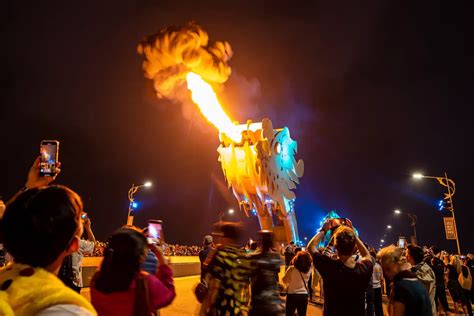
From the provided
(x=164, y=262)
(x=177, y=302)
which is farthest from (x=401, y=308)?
(x=177, y=302)

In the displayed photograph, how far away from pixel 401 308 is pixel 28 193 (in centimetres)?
367

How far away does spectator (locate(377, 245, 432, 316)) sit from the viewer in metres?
3.63

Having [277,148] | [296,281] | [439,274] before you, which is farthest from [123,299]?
[277,148]

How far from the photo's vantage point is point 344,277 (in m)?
4.00

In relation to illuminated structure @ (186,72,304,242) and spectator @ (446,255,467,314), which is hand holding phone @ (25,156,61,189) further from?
illuminated structure @ (186,72,304,242)

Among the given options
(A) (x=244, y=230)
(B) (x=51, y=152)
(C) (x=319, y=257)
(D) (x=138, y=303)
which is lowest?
(D) (x=138, y=303)

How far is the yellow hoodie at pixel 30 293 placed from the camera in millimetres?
1386

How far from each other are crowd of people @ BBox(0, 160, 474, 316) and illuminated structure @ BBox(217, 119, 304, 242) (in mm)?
22173

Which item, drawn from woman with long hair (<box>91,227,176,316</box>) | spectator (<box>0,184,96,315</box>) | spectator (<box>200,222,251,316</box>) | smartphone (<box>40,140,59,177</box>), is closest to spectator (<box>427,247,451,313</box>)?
spectator (<box>200,222,251,316</box>)

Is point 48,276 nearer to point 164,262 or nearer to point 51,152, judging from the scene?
point 164,262

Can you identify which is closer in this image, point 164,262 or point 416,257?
point 164,262

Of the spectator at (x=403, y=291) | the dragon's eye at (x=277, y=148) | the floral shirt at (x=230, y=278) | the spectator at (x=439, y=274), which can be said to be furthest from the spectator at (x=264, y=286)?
the dragon's eye at (x=277, y=148)

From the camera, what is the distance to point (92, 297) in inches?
113

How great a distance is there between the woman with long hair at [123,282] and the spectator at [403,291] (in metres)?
2.58
